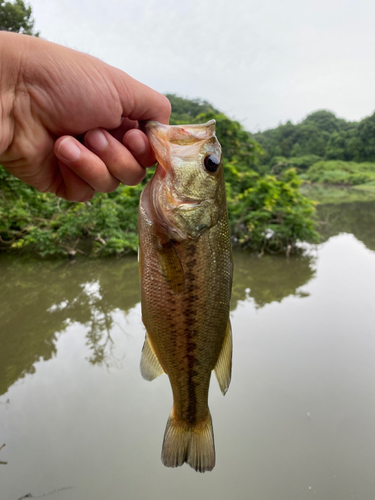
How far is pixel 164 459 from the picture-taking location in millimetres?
1476

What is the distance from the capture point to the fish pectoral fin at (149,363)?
1545 mm

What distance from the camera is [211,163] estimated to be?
136 cm

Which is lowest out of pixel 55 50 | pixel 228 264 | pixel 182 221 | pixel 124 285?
pixel 124 285

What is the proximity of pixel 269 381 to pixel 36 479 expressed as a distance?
2532mm

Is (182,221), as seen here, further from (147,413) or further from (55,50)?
(147,413)

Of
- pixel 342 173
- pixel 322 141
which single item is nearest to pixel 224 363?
pixel 342 173

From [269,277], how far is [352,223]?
7.41m

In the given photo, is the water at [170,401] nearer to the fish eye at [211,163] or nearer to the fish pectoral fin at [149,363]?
the fish pectoral fin at [149,363]

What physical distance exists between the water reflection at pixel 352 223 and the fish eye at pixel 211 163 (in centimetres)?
880

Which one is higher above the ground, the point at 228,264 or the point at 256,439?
the point at 228,264

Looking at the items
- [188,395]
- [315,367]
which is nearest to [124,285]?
[315,367]

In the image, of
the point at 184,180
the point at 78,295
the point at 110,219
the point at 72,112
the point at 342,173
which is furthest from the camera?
the point at 342,173

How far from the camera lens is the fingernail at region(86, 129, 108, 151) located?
149 centimetres

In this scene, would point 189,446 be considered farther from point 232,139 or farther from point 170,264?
point 232,139
